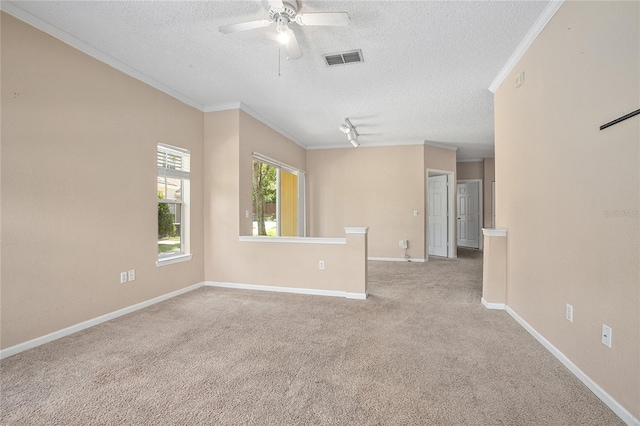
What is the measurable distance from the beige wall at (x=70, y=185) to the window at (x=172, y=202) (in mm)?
181

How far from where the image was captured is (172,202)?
3.80 meters

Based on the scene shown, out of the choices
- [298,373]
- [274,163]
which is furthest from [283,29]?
[274,163]

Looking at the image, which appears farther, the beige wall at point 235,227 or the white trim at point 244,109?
the white trim at point 244,109

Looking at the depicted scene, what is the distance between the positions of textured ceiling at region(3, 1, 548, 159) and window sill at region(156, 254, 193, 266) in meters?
2.06

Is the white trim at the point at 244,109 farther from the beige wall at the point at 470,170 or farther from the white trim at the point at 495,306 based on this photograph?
the beige wall at the point at 470,170

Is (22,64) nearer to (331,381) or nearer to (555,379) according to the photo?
(331,381)

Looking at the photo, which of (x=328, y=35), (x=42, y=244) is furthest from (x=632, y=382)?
(x=42, y=244)

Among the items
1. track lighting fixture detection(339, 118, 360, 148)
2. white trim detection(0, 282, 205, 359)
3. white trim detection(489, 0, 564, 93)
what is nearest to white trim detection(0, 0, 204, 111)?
track lighting fixture detection(339, 118, 360, 148)

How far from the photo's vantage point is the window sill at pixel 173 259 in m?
3.56

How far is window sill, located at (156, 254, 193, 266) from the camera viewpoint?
3555mm

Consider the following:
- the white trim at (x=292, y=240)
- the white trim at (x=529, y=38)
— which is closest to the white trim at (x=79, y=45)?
the white trim at (x=292, y=240)

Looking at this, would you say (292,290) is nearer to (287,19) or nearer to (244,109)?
(244,109)

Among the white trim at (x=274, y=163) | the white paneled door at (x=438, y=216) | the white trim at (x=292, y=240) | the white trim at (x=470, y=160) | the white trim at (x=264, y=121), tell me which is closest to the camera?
the white trim at (x=292, y=240)

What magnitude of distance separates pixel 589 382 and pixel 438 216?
18.4ft
